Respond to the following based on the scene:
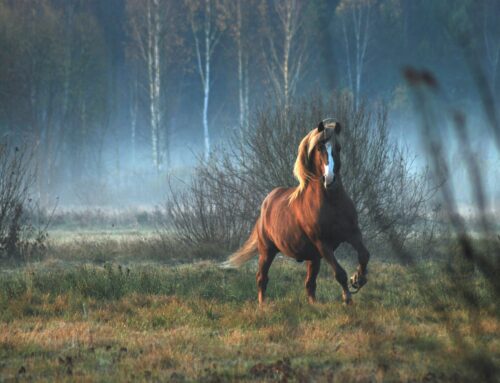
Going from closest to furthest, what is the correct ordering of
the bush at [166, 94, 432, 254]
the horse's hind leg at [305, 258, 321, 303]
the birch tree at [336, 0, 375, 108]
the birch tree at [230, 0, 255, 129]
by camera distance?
the horse's hind leg at [305, 258, 321, 303] < the bush at [166, 94, 432, 254] < the birch tree at [230, 0, 255, 129] < the birch tree at [336, 0, 375, 108]

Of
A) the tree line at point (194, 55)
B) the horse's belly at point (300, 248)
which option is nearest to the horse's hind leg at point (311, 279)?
the horse's belly at point (300, 248)

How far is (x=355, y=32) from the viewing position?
149ft

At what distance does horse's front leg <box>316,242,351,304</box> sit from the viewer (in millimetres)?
8102

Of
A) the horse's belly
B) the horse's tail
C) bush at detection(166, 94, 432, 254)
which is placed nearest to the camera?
the horse's belly

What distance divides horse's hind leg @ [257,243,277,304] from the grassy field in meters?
0.18

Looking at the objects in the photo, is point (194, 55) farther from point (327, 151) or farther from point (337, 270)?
point (337, 270)

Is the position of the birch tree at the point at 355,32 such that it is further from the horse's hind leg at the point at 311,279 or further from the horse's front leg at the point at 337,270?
the horse's front leg at the point at 337,270

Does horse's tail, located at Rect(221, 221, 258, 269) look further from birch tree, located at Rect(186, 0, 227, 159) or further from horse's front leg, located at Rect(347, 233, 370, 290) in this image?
birch tree, located at Rect(186, 0, 227, 159)

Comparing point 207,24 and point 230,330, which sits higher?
point 207,24

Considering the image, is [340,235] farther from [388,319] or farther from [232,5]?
[232,5]

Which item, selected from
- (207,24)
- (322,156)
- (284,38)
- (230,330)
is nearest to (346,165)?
(322,156)

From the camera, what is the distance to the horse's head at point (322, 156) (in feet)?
26.1

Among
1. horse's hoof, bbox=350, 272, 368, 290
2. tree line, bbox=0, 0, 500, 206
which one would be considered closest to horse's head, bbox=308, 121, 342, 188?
horse's hoof, bbox=350, 272, 368, 290

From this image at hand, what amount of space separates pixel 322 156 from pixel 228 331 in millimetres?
2092
